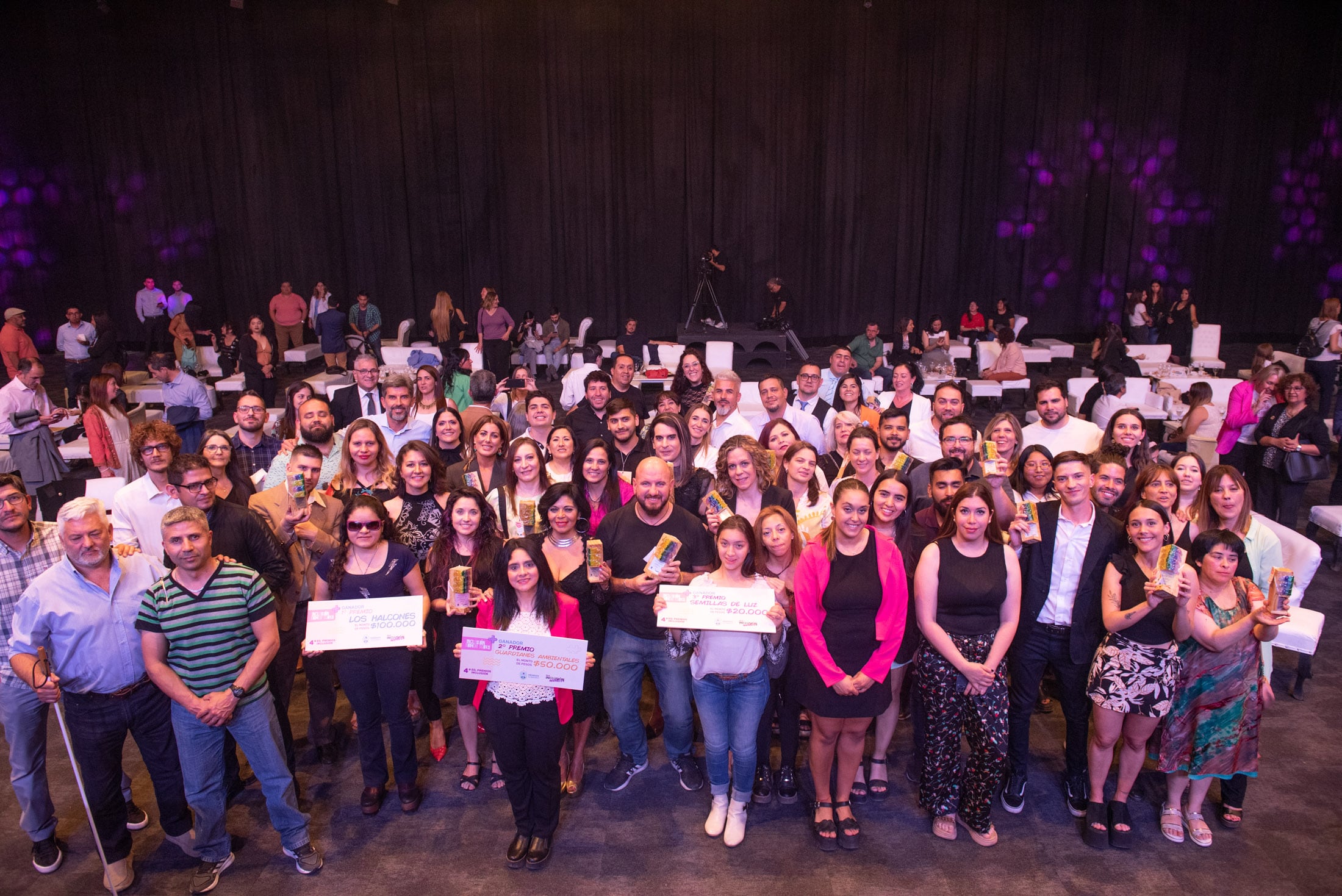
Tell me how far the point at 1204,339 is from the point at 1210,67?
5719 millimetres

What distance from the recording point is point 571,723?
4.08 metres

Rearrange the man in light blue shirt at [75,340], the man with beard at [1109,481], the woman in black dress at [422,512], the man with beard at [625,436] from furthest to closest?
the man in light blue shirt at [75,340] < the man with beard at [625,436] < the woman in black dress at [422,512] < the man with beard at [1109,481]

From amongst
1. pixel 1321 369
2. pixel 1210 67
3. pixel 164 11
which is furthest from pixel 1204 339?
pixel 164 11

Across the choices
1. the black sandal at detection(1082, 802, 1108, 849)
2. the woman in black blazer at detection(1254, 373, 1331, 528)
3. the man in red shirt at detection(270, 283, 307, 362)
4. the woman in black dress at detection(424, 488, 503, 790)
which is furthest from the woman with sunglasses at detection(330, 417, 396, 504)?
the man in red shirt at detection(270, 283, 307, 362)

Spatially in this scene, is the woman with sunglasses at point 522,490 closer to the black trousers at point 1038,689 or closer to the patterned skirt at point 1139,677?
the black trousers at point 1038,689

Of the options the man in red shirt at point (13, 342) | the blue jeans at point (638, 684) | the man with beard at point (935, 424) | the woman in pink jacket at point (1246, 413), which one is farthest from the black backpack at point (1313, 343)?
the man in red shirt at point (13, 342)

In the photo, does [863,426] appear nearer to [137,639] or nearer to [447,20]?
[137,639]

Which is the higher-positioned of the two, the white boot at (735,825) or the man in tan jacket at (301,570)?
the man in tan jacket at (301,570)

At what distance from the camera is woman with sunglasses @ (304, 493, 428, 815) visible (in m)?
3.65

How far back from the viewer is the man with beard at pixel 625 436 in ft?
16.5

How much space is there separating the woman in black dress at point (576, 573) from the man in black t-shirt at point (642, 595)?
0.07 m

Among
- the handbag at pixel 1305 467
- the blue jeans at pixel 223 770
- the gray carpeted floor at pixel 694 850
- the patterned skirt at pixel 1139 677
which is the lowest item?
the gray carpeted floor at pixel 694 850

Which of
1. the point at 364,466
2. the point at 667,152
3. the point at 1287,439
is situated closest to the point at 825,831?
the point at 364,466

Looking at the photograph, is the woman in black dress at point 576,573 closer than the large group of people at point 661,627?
No
